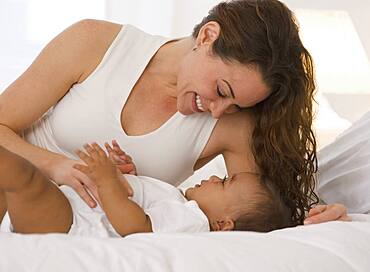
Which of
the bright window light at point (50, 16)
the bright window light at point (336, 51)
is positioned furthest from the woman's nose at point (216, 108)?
the bright window light at point (50, 16)

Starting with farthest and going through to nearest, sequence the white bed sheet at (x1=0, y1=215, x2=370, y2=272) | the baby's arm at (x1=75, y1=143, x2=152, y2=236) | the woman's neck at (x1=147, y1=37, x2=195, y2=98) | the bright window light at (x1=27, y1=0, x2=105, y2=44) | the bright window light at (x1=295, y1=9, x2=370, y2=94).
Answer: the bright window light at (x1=27, y1=0, x2=105, y2=44) → the bright window light at (x1=295, y1=9, x2=370, y2=94) → the woman's neck at (x1=147, y1=37, x2=195, y2=98) → the baby's arm at (x1=75, y1=143, x2=152, y2=236) → the white bed sheet at (x1=0, y1=215, x2=370, y2=272)

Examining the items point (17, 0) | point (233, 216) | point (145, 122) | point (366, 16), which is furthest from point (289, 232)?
point (17, 0)

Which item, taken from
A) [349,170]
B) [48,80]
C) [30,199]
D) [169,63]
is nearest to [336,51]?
[349,170]

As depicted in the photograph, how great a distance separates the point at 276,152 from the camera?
6.43 ft

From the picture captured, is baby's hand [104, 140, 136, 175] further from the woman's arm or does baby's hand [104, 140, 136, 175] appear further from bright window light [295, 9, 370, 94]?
bright window light [295, 9, 370, 94]

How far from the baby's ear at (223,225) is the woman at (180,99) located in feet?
0.61

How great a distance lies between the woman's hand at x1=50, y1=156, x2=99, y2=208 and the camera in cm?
175

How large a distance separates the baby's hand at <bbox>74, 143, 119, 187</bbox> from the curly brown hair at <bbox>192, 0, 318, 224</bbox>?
1.11 ft

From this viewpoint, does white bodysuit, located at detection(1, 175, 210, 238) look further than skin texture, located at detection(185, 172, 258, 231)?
No

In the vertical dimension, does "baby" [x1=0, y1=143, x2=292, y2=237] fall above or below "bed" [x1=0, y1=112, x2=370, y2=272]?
below

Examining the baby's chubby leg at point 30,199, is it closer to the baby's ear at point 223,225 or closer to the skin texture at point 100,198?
the skin texture at point 100,198

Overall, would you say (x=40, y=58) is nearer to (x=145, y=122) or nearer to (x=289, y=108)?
(x=145, y=122)

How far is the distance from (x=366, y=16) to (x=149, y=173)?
1.23m

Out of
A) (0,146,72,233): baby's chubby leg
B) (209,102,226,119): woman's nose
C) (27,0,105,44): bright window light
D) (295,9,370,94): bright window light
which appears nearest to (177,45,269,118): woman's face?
(209,102,226,119): woman's nose
